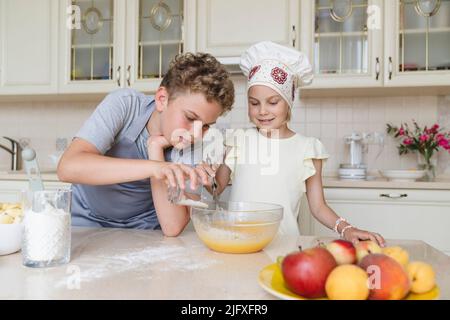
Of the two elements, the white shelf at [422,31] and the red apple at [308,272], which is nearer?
the red apple at [308,272]

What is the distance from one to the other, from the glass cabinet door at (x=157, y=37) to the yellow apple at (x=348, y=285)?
6.96ft

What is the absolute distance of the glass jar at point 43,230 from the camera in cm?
69

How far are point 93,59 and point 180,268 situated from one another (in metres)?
2.16

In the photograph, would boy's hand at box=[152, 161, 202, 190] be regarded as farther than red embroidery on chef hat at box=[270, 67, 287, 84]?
No

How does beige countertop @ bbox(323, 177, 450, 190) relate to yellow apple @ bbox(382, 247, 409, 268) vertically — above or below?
above

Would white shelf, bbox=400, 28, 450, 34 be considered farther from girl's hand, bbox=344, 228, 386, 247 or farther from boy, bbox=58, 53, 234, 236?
girl's hand, bbox=344, 228, 386, 247

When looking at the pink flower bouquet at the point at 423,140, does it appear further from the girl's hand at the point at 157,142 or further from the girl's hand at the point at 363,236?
the girl's hand at the point at 157,142

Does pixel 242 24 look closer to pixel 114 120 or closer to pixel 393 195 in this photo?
pixel 393 195

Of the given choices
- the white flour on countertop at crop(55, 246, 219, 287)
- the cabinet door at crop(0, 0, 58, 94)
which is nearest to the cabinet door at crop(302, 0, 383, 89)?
the cabinet door at crop(0, 0, 58, 94)

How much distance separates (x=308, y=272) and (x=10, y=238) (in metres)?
0.58

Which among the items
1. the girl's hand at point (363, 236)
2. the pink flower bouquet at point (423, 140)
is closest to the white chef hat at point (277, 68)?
the girl's hand at point (363, 236)

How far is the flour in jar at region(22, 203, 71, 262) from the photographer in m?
0.69

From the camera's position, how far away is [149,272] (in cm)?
68
